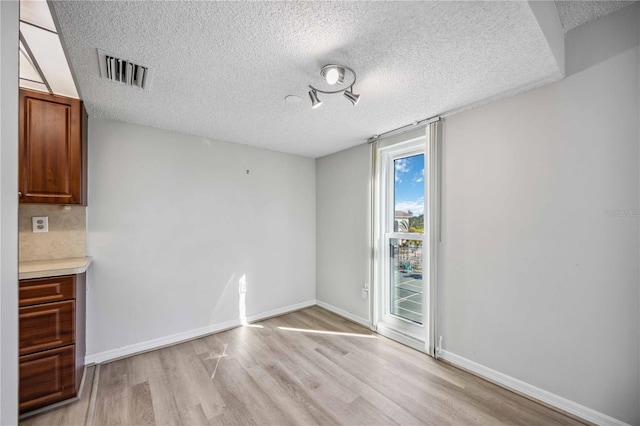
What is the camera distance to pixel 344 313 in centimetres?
399

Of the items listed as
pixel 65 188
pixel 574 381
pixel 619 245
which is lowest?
pixel 574 381

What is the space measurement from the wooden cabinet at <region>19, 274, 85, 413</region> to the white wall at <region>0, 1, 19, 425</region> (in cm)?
207

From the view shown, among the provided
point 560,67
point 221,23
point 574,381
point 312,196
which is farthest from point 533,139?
point 312,196

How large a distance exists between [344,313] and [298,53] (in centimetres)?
337

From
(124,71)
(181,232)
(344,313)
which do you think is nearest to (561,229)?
(344,313)

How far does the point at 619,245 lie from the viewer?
1812mm

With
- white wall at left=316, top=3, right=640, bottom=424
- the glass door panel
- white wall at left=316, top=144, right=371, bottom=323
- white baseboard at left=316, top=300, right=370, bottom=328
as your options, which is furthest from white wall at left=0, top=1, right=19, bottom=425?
white baseboard at left=316, top=300, right=370, bottom=328

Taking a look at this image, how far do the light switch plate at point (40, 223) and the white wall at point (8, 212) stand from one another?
2721mm

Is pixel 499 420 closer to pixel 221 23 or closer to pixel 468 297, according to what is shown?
pixel 468 297

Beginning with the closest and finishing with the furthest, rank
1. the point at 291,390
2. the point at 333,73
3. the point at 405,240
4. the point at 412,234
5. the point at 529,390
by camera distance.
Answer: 1. the point at 333,73
2. the point at 529,390
3. the point at 291,390
4. the point at 412,234
5. the point at 405,240

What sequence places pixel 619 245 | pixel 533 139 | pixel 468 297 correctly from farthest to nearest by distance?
1. pixel 468 297
2. pixel 533 139
3. pixel 619 245

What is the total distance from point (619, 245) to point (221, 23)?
282 cm

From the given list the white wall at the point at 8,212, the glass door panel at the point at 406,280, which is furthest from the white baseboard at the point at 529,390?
the white wall at the point at 8,212

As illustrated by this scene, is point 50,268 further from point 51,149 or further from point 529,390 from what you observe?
point 529,390
